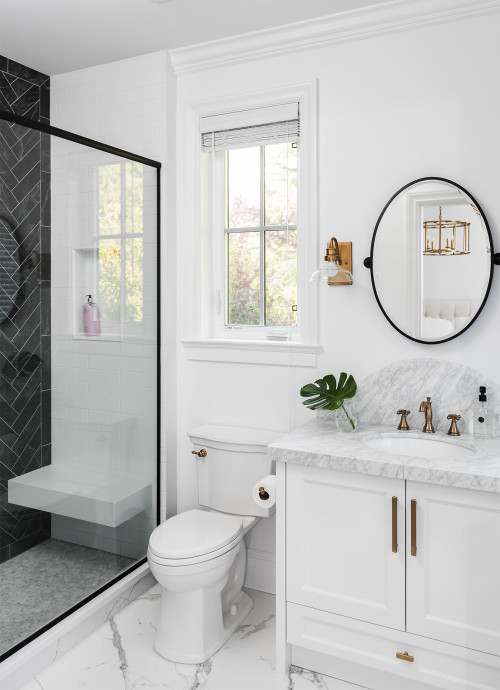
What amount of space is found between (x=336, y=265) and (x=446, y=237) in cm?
44

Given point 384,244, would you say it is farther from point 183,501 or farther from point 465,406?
point 183,501

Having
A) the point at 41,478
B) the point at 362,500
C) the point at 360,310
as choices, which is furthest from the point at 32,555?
the point at 360,310

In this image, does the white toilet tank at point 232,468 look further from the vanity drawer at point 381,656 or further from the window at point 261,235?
the window at point 261,235

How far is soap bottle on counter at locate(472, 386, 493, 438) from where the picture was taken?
6.40 feet

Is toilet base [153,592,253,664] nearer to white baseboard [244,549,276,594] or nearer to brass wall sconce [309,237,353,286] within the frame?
white baseboard [244,549,276,594]

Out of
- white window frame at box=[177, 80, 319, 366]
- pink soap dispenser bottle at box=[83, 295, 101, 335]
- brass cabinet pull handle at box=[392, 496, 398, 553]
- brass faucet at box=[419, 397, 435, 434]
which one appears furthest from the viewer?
white window frame at box=[177, 80, 319, 366]

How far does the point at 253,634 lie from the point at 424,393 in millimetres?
1202

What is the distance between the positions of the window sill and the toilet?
1.07 feet

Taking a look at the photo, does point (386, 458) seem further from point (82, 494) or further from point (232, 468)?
point (82, 494)

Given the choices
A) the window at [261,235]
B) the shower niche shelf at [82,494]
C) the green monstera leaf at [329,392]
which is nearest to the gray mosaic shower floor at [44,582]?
the shower niche shelf at [82,494]

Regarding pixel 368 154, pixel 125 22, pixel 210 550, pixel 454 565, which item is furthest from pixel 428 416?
pixel 125 22

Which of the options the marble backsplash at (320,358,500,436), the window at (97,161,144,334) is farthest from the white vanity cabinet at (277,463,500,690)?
the window at (97,161,144,334)

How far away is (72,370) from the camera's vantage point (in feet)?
6.91

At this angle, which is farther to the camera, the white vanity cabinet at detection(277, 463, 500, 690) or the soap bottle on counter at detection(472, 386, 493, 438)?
the soap bottle on counter at detection(472, 386, 493, 438)
